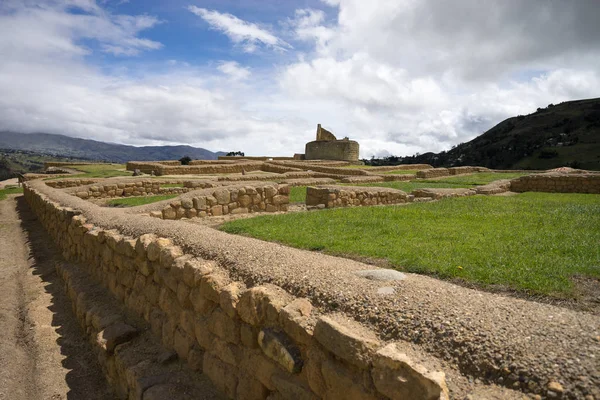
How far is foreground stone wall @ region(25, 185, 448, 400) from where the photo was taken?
249cm

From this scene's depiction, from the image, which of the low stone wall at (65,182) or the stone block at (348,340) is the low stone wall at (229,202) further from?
A: the low stone wall at (65,182)

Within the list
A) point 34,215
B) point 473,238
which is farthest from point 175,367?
point 34,215

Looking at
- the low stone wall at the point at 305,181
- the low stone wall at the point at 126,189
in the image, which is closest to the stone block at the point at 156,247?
the low stone wall at the point at 126,189

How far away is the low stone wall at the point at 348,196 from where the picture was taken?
41.8ft

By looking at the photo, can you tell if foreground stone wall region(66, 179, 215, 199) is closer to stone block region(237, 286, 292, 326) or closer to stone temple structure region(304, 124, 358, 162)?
stone block region(237, 286, 292, 326)

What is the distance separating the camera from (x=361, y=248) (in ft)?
19.0

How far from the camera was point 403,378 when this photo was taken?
2271mm

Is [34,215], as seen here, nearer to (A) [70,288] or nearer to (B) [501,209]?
(A) [70,288]

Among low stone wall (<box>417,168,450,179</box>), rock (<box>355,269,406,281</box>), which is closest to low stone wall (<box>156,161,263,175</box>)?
low stone wall (<box>417,168,450,179</box>)

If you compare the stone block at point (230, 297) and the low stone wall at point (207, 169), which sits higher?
the low stone wall at point (207, 169)

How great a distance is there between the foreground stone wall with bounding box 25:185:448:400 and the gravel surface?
0.17m

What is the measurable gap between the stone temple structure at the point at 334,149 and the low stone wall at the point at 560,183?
22980 mm

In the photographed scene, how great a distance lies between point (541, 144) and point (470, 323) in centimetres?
5769

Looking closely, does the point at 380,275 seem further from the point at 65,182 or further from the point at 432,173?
the point at 432,173
